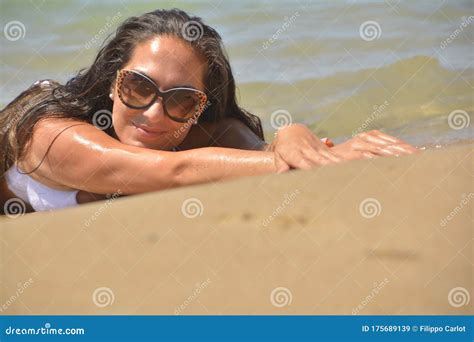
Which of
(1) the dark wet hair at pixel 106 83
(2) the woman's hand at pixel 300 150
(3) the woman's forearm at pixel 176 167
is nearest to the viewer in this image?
(2) the woman's hand at pixel 300 150

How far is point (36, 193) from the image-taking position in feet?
13.5

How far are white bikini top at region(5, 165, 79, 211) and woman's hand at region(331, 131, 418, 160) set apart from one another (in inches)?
59.7

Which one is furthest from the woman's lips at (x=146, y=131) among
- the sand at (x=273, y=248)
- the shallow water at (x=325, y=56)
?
the shallow water at (x=325, y=56)

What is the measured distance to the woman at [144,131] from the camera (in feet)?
11.5

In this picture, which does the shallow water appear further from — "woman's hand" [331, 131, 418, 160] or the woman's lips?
the woman's lips

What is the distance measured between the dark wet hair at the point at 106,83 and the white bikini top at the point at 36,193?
95 millimetres

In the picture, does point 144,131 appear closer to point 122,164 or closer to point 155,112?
point 155,112

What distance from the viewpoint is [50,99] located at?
4293mm

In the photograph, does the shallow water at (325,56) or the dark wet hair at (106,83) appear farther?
the shallow water at (325,56)

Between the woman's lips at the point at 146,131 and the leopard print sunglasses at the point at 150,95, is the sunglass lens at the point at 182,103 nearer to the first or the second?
the leopard print sunglasses at the point at 150,95

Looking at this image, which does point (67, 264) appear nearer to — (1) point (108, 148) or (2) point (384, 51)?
(1) point (108, 148)

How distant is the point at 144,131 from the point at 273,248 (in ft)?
5.07

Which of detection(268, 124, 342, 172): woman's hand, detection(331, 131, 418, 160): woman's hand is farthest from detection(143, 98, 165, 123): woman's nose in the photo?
detection(331, 131, 418, 160): woman's hand

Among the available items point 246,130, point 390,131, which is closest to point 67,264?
point 246,130
